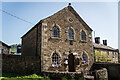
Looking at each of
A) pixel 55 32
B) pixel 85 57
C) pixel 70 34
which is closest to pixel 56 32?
pixel 55 32

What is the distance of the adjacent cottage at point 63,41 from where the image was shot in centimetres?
1292

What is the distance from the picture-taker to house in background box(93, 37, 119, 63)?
22406 mm

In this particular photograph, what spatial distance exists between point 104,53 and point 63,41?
52.1 ft

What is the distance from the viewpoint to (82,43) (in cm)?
1644

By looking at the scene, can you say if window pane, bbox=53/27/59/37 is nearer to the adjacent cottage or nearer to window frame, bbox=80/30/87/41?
the adjacent cottage

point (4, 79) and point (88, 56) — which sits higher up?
point (88, 56)

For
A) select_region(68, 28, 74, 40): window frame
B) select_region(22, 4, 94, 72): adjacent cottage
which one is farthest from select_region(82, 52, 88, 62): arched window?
select_region(68, 28, 74, 40): window frame

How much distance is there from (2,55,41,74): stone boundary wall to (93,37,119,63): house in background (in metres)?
13.6

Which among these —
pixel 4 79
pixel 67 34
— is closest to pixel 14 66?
pixel 4 79

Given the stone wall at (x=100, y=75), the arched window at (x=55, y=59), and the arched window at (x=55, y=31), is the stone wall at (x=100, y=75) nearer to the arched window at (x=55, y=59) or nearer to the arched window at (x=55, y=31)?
the arched window at (x=55, y=59)

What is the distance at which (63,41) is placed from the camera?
48.2 ft

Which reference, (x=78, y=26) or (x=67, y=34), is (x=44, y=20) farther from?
(x=78, y=26)

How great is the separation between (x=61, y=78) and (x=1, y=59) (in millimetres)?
6932

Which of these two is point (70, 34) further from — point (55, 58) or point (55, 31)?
point (55, 58)
